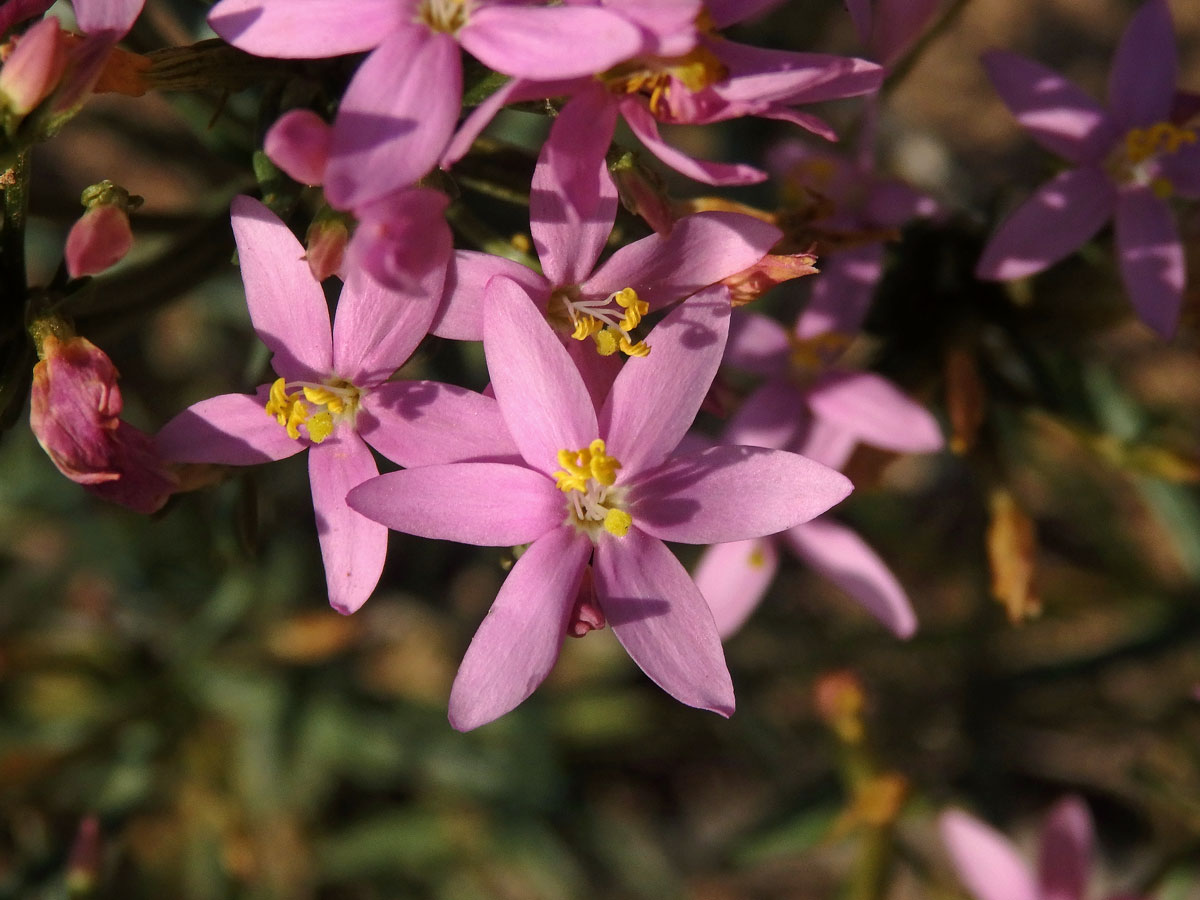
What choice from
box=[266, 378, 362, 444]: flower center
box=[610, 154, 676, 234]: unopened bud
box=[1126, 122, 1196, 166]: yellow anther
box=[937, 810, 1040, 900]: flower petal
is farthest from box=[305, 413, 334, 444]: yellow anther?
box=[937, 810, 1040, 900]: flower petal

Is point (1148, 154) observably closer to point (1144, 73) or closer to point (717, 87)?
point (1144, 73)

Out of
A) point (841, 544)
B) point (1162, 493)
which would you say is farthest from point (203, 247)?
point (1162, 493)

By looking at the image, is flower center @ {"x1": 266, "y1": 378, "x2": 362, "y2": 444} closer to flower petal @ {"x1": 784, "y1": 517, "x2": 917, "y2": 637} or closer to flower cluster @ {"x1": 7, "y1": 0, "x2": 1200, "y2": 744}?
flower cluster @ {"x1": 7, "y1": 0, "x2": 1200, "y2": 744}

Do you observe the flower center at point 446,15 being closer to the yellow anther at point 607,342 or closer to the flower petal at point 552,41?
the flower petal at point 552,41


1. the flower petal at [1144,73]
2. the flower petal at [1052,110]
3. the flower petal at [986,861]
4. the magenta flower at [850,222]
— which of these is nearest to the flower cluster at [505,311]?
the magenta flower at [850,222]

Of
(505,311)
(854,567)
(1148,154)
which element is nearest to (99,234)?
(505,311)

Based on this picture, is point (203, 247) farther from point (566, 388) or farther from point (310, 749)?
point (310, 749)
